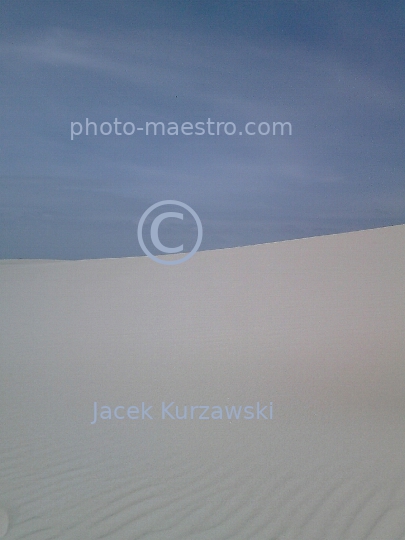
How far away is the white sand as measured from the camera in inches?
119

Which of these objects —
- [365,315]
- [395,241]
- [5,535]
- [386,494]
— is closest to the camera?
[5,535]

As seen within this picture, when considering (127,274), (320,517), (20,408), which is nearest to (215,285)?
(127,274)

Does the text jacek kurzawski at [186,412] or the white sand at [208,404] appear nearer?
the white sand at [208,404]

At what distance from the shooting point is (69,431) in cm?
395

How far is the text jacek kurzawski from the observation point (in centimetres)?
387

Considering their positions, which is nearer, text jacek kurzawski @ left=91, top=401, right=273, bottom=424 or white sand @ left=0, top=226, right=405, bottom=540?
white sand @ left=0, top=226, right=405, bottom=540

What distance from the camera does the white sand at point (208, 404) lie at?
302 cm

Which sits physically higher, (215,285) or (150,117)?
(215,285)

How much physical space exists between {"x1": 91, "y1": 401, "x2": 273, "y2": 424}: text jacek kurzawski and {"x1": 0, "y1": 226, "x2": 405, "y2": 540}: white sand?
0.15ft

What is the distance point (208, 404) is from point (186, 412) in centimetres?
17

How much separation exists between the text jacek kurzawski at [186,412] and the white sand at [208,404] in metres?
0.04

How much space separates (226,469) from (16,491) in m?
1.31

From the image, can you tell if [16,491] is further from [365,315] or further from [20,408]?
[365,315]

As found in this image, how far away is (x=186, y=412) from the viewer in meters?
3.89
